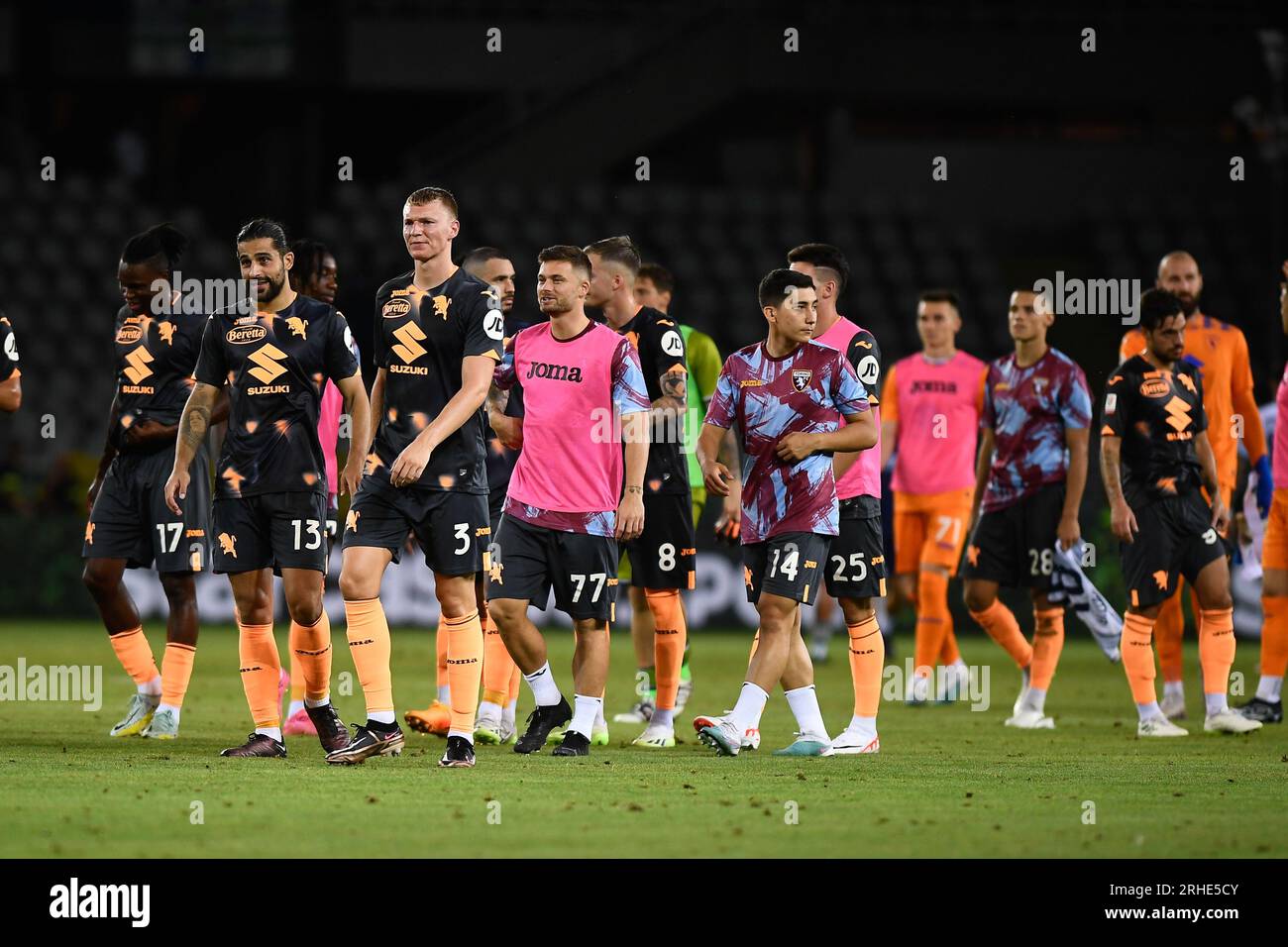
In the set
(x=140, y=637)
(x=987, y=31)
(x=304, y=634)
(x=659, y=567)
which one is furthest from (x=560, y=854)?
(x=987, y=31)

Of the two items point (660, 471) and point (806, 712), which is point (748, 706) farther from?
point (660, 471)

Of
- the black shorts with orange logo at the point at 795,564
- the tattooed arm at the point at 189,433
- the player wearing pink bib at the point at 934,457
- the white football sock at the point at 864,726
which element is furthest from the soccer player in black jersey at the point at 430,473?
the player wearing pink bib at the point at 934,457

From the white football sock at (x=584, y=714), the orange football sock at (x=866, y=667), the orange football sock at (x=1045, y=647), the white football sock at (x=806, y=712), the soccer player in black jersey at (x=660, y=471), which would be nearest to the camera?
the white football sock at (x=584, y=714)

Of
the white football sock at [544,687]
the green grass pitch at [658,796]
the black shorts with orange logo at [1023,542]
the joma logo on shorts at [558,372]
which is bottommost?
the green grass pitch at [658,796]

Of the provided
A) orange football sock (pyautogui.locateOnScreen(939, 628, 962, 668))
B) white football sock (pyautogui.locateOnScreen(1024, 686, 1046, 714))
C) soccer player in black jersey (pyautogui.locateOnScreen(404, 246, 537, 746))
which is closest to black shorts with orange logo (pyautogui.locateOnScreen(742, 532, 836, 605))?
soccer player in black jersey (pyautogui.locateOnScreen(404, 246, 537, 746))

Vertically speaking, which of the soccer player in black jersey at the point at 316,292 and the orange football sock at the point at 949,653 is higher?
the soccer player in black jersey at the point at 316,292

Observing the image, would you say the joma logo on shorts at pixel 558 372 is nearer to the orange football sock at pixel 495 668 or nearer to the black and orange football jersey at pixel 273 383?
the black and orange football jersey at pixel 273 383

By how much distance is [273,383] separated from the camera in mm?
7934

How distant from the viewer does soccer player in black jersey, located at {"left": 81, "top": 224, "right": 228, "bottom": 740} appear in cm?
902

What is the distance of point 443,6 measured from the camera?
89.0 ft

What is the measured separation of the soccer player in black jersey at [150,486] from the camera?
9016 millimetres

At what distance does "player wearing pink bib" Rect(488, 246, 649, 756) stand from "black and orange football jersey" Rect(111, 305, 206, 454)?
6.06 feet

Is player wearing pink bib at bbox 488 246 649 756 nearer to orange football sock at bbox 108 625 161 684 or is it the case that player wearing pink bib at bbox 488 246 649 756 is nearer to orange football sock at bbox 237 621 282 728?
orange football sock at bbox 237 621 282 728

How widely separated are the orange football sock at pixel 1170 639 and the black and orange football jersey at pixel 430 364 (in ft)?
15.6
